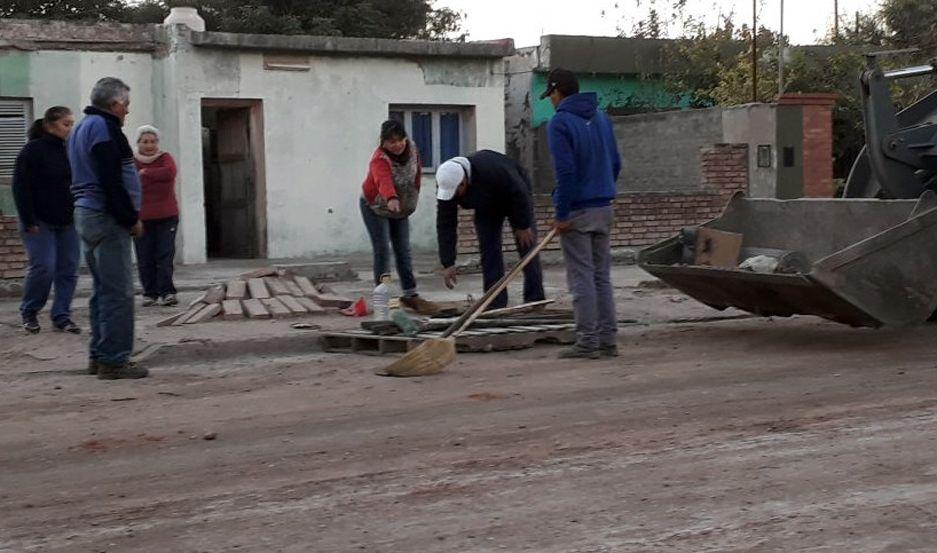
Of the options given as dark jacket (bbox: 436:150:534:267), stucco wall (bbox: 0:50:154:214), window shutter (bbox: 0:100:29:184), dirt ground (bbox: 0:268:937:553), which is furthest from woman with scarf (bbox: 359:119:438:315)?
window shutter (bbox: 0:100:29:184)

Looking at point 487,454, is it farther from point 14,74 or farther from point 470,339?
point 14,74

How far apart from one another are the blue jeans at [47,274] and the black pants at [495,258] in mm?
3266

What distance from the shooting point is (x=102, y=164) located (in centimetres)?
834

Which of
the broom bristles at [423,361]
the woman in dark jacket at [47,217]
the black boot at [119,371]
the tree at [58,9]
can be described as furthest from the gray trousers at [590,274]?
the tree at [58,9]

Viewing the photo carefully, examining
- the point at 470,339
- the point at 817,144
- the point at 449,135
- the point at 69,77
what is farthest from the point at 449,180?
the point at 817,144

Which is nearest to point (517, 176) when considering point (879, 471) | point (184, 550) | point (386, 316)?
point (386, 316)

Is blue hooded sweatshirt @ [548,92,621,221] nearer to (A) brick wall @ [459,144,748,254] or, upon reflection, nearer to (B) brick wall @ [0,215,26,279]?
(B) brick wall @ [0,215,26,279]

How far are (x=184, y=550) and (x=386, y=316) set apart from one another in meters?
6.08

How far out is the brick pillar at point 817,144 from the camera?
2178cm

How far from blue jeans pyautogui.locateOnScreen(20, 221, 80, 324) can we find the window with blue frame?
415 inches

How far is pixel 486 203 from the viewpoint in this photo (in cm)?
1060

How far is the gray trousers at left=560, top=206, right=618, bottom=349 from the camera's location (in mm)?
9156

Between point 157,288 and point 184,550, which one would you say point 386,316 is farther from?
point 184,550

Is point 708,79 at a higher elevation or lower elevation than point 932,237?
higher
